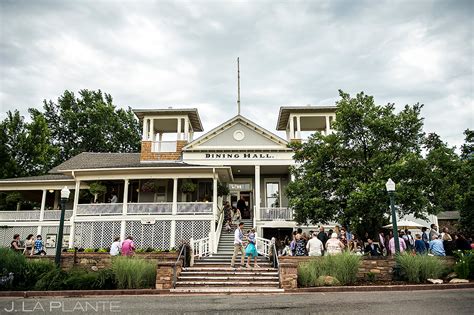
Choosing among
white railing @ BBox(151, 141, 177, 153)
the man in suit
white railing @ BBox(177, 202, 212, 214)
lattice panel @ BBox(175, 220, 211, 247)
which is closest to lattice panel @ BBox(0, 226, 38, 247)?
white railing @ BBox(151, 141, 177, 153)

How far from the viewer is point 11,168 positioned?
2886 centimetres

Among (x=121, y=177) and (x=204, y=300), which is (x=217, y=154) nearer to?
(x=121, y=177)

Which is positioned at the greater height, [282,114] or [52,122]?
[52,122]

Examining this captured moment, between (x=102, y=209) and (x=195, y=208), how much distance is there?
5168 mm

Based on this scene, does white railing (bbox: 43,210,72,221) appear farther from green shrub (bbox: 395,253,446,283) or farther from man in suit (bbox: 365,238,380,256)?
green shrub (bbox: 395,253,446,283)

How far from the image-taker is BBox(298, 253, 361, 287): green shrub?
35.3ft

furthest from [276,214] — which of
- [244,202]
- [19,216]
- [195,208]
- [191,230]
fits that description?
[19,216]

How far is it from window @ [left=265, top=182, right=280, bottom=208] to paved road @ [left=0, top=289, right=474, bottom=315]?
14487 millimetres

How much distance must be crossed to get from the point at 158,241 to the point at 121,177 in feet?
13.6

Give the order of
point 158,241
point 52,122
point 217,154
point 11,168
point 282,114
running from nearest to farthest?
point 158,241
point 217,154
point 282,114
point 11,168
point 52,122

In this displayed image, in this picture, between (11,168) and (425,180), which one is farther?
(11,168)

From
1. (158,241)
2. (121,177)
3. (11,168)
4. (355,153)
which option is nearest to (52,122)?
(11,168)

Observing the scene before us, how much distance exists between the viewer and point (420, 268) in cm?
1092

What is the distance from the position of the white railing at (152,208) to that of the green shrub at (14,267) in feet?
27.7
